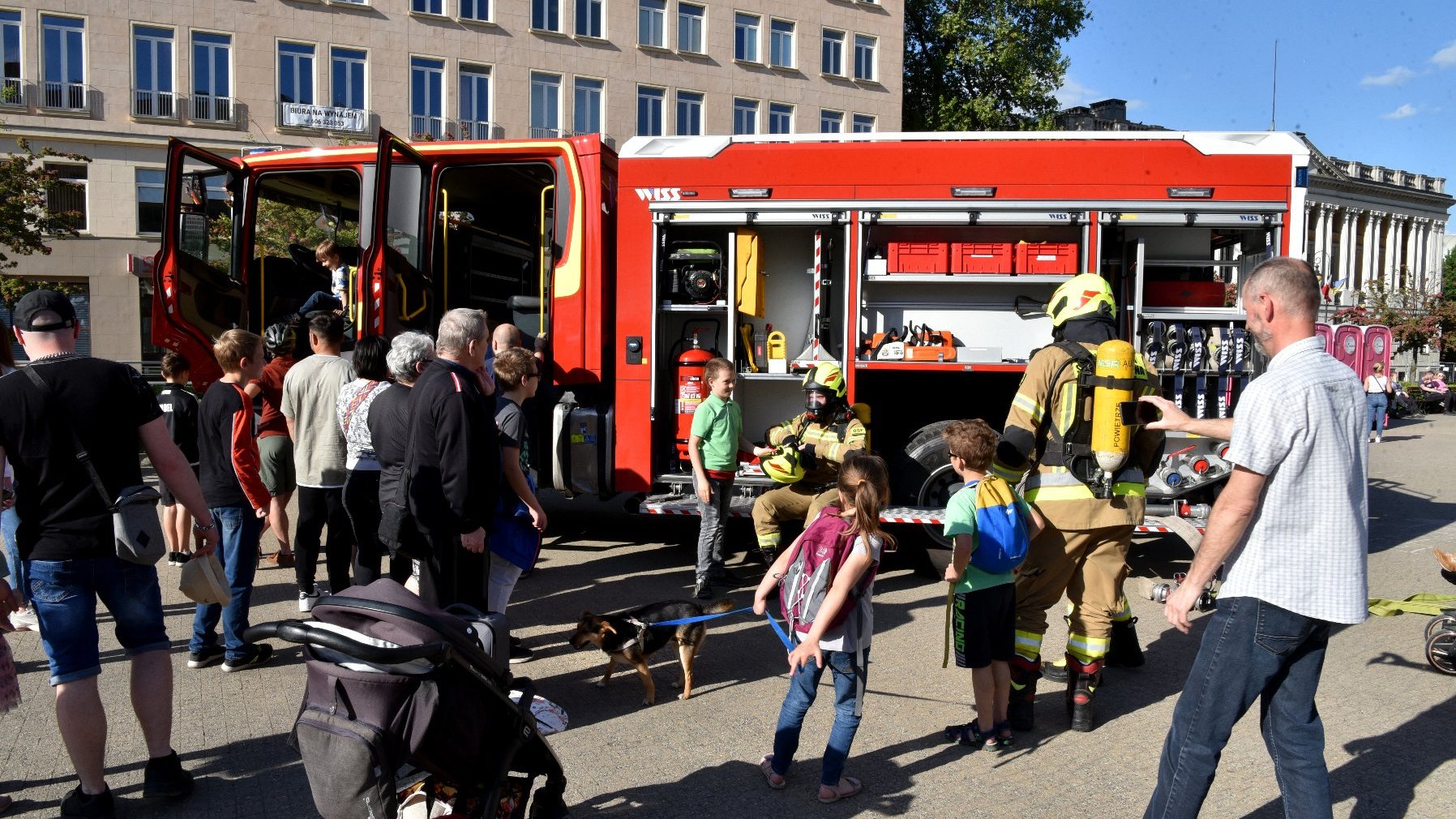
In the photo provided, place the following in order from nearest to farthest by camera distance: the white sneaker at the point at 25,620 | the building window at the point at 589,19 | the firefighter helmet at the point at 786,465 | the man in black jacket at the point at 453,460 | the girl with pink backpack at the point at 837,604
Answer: the girl with pink backpack at the point at 837,604
the man in black jacket at the point at 453,460
the white sneaker at the point at 25,620
the firefighter helmet at the point at 786,465
the building window at the point at 589,19

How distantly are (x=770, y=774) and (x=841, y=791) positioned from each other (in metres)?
0.29

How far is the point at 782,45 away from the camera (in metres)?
34.8

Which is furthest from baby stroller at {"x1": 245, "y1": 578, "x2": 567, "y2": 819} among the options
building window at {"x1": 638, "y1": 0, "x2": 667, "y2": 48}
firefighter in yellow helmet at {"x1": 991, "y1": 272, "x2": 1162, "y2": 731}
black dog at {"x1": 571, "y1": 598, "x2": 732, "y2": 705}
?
building window at {"x1": 638, "y1": 0, "x2": 667, "y2": 48}

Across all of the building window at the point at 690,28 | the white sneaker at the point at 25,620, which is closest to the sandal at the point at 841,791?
the white sneaker at the point at 25,620

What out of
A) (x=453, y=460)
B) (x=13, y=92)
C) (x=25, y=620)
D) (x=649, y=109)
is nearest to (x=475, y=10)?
(x=649, y=109)

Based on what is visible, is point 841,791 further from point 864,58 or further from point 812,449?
point 864,58

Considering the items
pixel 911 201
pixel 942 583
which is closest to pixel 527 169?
pixel 911 201

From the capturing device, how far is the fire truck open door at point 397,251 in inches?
268

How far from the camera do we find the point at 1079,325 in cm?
477

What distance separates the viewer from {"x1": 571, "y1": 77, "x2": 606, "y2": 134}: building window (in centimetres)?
3175

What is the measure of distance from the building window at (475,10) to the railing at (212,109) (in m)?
7.33

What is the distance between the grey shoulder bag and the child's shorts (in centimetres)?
307

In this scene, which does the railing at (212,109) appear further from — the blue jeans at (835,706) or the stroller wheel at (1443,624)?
the stroller wheel at (1443,624)

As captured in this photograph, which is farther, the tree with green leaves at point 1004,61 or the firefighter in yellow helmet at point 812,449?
the tree with green leaves at point 1004,61
